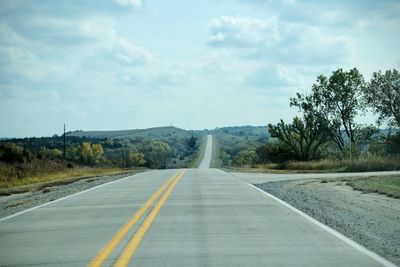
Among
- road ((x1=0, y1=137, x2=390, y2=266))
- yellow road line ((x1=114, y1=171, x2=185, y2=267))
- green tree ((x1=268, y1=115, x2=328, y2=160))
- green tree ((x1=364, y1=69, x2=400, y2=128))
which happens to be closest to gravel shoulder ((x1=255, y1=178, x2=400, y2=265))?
road ((x1=0, y1=137, x2=390, y2=266))

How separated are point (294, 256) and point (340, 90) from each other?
2363 inches

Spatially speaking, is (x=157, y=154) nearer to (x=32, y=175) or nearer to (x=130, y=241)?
(x=32, y=175)

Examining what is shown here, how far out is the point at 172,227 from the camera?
38.8ft

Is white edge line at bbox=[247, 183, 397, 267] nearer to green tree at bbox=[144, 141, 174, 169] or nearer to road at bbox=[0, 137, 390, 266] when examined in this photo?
road at bbox=[0, 137, 390, 266]

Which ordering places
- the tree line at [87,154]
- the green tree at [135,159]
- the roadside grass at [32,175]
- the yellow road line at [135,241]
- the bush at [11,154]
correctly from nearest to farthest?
the yellow road line at [135,241] → the roadside grass at [32,175] → the bush at [11,154] → the tree line at [87,154] → the green tree at [135,159]

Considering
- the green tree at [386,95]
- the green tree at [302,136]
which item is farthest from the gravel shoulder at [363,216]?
the green tree at [302,136]

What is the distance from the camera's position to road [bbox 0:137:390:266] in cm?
848

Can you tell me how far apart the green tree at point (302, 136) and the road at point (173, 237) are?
177ft

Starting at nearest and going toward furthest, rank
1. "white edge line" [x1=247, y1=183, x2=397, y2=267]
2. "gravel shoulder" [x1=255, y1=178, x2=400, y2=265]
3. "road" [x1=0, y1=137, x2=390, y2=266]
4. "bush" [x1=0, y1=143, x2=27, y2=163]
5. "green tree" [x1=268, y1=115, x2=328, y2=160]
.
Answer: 1. "white edge line" [x1=247, y1=183, x2=397, y2=267]
2. "road" [x1=0, y1=137, x2=390, y2=266]
3. "gravel shoulder" [x1=255, y1=178, x2=400, y2=265]
4. "bush" [x1=0, y1=143, x2=27, y2=163]
5. "green tree" [x1=268, y1=115, x2=328, y2=160]

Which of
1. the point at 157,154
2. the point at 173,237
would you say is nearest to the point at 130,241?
the point at 173,237

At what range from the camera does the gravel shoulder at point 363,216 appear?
9.83 metres

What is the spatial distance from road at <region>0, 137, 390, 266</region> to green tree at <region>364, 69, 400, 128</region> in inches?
1778

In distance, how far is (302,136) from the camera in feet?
237

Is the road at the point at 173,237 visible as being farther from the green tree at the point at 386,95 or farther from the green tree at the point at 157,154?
the green tree at the point at 157,154
